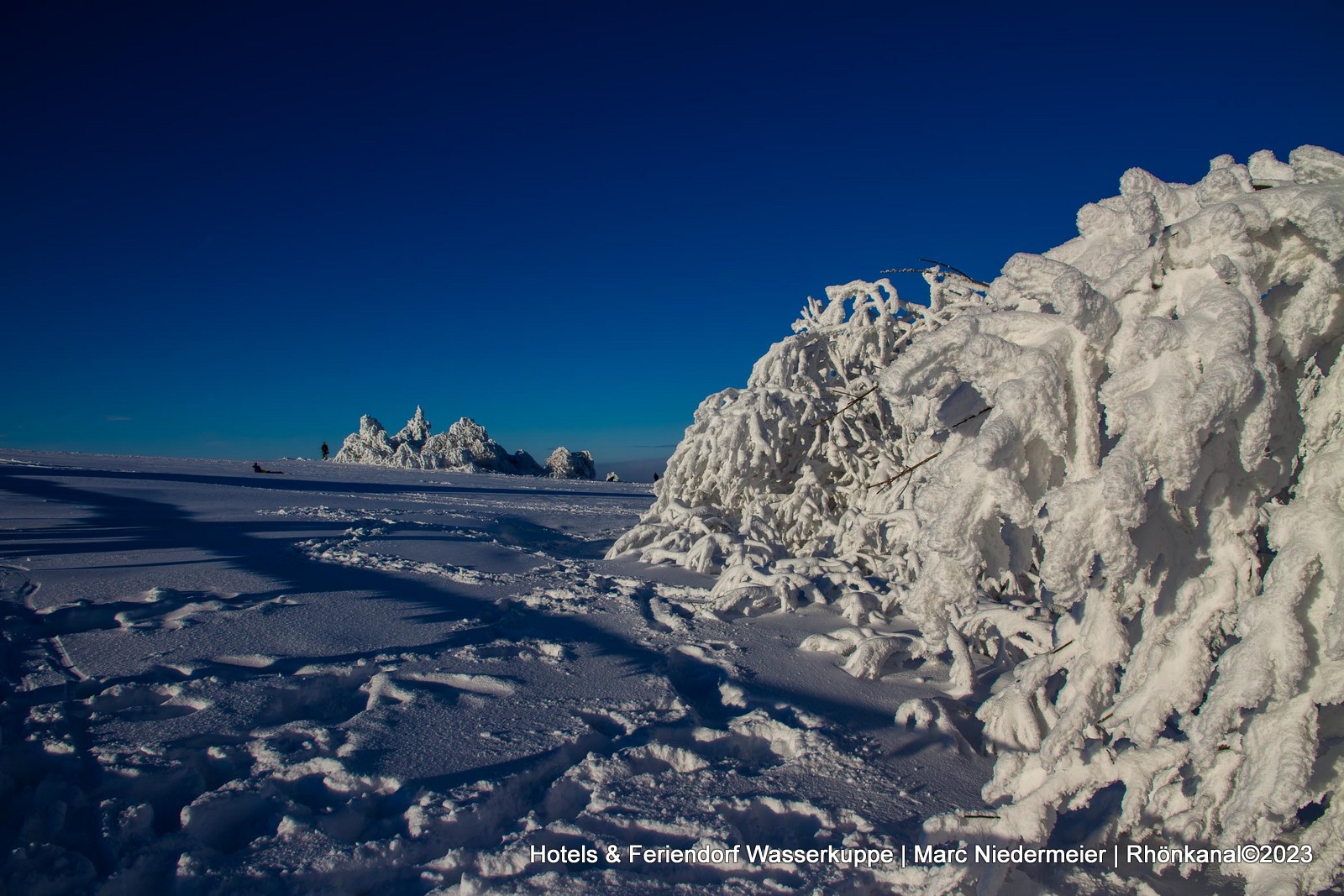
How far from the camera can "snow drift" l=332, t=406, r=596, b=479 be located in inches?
1099

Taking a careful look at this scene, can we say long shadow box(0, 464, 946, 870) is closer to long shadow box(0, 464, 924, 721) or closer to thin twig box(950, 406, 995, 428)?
long shadow box(0, 464, 924, 721)

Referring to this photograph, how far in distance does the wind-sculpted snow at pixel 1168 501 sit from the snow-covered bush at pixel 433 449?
25.3 metres

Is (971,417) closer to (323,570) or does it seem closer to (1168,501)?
(1168,501)

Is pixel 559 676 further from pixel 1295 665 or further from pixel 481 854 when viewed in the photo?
pixel 1295 665

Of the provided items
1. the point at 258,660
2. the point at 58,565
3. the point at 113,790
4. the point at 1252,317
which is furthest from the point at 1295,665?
the point at 58,565

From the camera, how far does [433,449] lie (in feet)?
93.0

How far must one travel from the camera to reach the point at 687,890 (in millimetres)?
1709

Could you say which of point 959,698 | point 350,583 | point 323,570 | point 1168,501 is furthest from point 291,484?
point 1168,501

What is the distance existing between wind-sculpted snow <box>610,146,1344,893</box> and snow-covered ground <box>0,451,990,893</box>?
0.54m

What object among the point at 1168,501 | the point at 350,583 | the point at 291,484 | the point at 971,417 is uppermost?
the point at 971,417

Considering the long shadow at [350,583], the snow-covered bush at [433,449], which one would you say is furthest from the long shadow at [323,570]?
the snow-covered bush at [433,449]

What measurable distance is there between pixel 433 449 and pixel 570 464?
5.85 m

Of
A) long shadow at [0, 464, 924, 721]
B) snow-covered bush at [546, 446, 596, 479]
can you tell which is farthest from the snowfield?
snow-covered bush at [546, 446, 596, 479]

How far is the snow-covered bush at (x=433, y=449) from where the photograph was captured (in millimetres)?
27797
